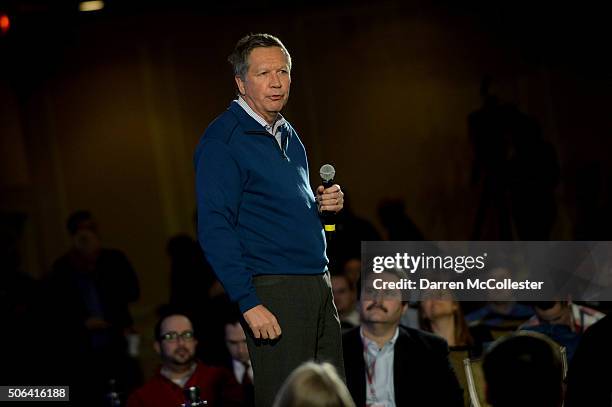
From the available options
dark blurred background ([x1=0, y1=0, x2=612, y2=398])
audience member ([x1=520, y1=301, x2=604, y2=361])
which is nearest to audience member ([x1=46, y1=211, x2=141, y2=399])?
dark blurred background ([x1=0, y1=0, x2=612, y2=398])

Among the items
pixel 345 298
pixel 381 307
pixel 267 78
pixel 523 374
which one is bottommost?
pixel 523 374

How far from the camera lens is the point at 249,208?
3.39m

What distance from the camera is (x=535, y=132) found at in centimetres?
848

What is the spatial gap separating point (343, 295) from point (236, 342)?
2.23ft

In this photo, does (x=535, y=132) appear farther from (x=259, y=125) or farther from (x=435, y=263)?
(x=259, y=125)

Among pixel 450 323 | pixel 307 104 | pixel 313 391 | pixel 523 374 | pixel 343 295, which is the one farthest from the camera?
pixel 307 104

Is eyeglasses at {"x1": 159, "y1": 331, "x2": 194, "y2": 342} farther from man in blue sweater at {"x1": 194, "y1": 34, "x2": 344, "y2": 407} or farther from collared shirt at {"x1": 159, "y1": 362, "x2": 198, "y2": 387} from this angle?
man in blue sweater at {"x1": 194, "y1": 34, "x2": 344, "y2": 407}

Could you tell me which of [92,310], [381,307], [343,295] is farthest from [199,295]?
[381,307]

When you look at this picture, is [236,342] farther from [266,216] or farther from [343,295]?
[266,216]

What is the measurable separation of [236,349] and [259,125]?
2670mm

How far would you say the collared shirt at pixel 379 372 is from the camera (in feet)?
15.8

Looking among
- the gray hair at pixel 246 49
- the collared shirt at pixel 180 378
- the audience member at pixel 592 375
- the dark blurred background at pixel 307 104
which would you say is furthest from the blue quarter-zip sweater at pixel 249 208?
the dark blurred background at pixel 307 104

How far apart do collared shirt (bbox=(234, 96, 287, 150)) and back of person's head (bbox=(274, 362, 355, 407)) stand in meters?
1.16

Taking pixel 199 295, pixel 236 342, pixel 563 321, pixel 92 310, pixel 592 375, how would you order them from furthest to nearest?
pixel 199 295 → pixel 92 310 → pixel 236 342 → pixel 563 321 → pixel 592 375
